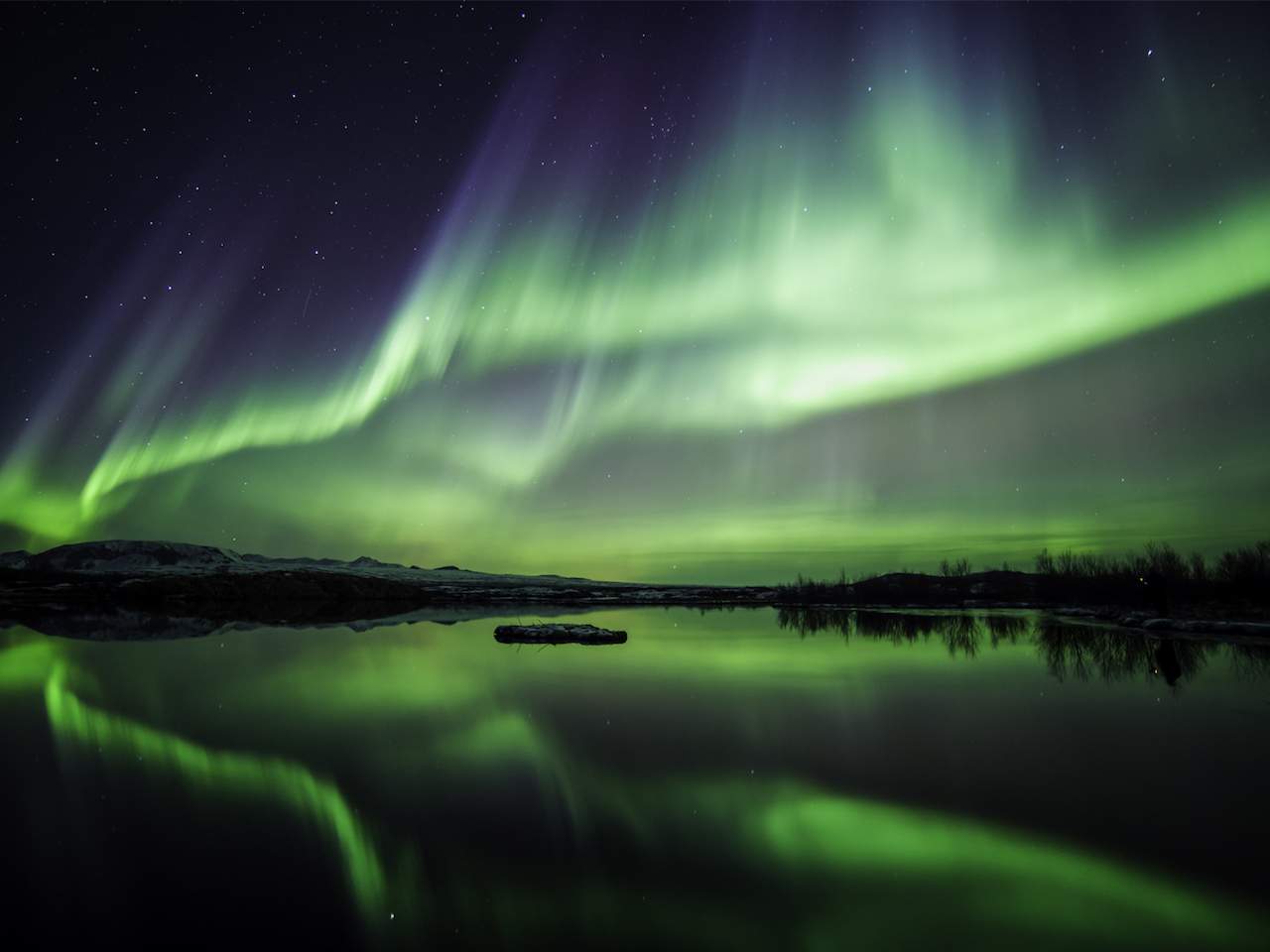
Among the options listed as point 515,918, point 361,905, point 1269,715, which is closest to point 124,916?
point 361,905

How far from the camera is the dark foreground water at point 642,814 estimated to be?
6.71 meters

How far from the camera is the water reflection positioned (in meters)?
23.9

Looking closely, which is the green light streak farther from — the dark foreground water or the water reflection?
the water reflection

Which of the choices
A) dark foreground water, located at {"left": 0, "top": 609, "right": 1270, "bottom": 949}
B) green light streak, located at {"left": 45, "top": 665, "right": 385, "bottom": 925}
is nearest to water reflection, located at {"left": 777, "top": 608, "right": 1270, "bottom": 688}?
dark foreground water, located at {"left": 0, "top": 609, "right": 1270, "bottom": 949}

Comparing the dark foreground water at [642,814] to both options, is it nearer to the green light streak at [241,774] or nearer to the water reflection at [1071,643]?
the green light streak at [241,774]

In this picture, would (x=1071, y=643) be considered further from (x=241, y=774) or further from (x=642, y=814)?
(x=241, y=774)

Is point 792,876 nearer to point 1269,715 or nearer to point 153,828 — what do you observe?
point 153,828

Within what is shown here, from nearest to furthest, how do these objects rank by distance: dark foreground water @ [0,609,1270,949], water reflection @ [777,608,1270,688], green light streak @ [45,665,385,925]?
1. dark foreground water @ [0,609,1270,949]
2. green light streak @ [45,665,385,925]
3. water reflection @ [777,608,1270,688]

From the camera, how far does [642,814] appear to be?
9.78 meters

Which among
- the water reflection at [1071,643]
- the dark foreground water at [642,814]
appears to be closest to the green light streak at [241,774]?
the dark foreground water at [642,814]

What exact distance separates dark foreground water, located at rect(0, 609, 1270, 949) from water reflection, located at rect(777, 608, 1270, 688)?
7.91 ft

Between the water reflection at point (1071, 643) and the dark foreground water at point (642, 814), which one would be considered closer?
the dark foreground water at point (642, 814)

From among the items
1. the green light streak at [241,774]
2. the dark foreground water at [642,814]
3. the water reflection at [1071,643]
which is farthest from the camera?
the water reflection at [1071,643]

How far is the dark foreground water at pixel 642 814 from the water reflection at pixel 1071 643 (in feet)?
7.91
